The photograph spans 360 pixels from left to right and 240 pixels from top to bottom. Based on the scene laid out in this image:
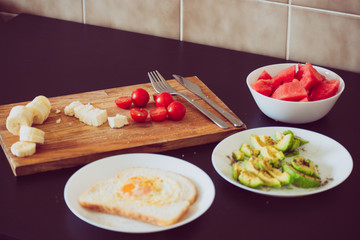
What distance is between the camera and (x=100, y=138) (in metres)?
1.32

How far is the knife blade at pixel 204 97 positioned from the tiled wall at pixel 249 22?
1.30ft

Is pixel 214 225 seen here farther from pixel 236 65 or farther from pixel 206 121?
pixel 236 65

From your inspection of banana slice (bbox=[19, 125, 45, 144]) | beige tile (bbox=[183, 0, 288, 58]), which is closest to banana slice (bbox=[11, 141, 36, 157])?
banana slice (bbox=[19, 125, 45, 144])

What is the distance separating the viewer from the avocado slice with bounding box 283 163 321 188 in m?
1.11

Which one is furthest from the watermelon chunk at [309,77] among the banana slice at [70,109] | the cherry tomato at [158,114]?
the banana slice at [70,109]

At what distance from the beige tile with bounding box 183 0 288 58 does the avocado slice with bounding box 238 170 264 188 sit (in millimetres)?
833

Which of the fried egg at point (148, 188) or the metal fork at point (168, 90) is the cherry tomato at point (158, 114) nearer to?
the metal fork at point (168, 90)

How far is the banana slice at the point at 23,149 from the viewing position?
1.22 metres

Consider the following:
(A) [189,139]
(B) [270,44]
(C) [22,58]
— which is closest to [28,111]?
(A) [189,139]

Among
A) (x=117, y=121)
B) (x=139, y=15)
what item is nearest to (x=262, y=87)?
(x=117, y=121)

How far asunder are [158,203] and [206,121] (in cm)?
41

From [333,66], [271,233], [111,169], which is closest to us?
[271,233]

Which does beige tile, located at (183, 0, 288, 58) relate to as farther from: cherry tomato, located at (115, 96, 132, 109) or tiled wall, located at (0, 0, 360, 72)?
cherry tomato, located at (115, 96, 132, 109)

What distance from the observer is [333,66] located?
70.1 inches
